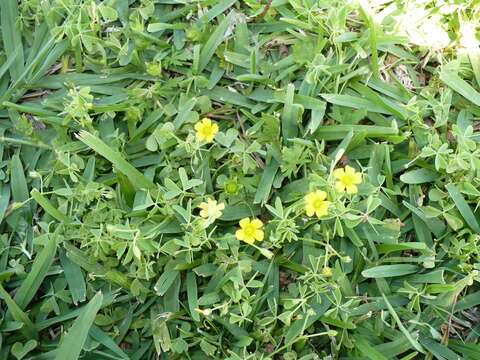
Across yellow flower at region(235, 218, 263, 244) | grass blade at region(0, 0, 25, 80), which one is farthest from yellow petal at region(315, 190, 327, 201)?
grass blade at region(0, 0, 25, 80)

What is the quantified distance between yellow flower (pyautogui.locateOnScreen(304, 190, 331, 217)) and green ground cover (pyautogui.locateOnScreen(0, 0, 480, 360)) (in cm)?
1

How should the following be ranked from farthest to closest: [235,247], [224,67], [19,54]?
1. [19,54]
2. [224,67]
3. [235,247]

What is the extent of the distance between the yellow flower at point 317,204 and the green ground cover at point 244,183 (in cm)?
1

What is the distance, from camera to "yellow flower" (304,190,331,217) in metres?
1.96

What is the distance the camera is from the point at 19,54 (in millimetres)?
2568

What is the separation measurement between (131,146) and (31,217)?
0.54m

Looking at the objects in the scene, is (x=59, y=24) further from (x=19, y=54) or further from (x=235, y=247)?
(x=235, y=247)

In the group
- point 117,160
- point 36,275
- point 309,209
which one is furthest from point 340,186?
point 36,275

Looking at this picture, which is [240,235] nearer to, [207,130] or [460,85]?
[207,130]

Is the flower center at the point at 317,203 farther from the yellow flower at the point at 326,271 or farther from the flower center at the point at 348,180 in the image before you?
the yellow flower at the point at 326,271

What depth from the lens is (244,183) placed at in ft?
7.34

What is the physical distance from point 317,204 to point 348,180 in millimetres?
145

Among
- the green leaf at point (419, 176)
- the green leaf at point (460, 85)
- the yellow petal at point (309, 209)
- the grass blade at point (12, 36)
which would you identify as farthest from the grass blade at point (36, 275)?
the green leaf at point (460, 85)

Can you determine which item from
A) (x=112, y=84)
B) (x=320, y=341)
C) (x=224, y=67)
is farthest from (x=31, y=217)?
(x=320, y=341)
